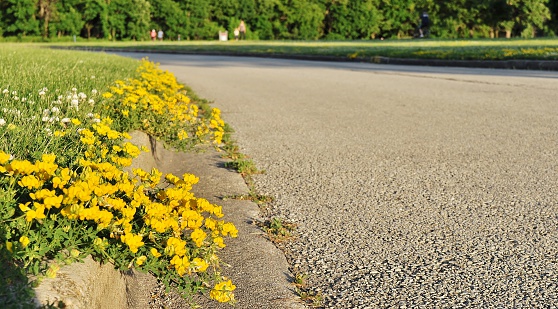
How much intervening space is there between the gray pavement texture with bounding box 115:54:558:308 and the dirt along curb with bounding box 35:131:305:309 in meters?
0.17

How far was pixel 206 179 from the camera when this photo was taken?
16.3 feet

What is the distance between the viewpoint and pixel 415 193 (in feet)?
14.9

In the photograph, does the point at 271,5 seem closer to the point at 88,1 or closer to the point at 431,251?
the point at 88,1

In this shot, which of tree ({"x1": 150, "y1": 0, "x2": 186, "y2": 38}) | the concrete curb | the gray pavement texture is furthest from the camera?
tree ({"x1": 150, "y1": 0, "x2": 186, "y2": 38})

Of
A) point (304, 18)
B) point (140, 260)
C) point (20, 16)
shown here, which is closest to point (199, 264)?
point (140, 260)

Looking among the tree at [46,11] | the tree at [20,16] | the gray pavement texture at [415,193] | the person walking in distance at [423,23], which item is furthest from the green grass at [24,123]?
the tree at [20,16]

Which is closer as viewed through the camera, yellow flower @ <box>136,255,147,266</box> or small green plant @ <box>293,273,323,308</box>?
yellow flower @ <box>136,255,147,266</box>

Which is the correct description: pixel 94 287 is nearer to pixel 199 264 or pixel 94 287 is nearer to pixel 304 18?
pixel 199 264

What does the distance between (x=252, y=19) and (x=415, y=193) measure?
52939mm

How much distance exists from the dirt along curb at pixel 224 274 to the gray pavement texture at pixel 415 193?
0.17 metres

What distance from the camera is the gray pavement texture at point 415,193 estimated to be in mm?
3027

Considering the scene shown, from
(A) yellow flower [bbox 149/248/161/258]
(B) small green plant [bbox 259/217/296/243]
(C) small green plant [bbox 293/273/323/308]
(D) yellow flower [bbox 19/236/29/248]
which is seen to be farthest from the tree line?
(D) yellow flower [bbox 19/236/29/248]

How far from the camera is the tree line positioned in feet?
148

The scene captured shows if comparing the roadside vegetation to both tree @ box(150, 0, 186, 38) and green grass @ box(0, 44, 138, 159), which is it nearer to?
green grass @ box(0, 44, 138, 159)
